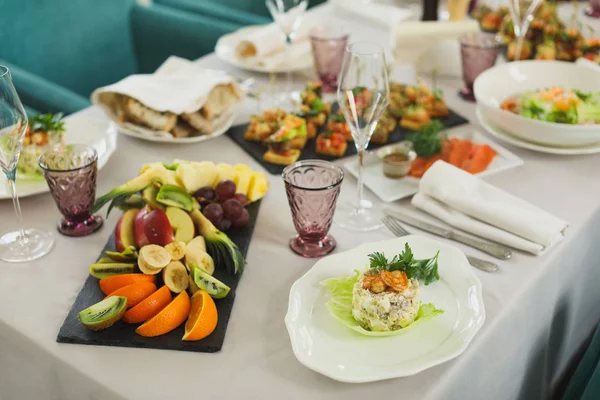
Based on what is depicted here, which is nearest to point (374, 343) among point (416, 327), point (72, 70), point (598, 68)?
point (416, 327)

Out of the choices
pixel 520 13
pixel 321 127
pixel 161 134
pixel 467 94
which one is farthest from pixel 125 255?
pixel 520 13

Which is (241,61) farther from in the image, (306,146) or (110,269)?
(110,269)

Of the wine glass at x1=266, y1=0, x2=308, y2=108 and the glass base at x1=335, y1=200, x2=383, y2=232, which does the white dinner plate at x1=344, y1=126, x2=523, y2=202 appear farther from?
the wine glass at x1=266, y1=0, x2=308, y2=108

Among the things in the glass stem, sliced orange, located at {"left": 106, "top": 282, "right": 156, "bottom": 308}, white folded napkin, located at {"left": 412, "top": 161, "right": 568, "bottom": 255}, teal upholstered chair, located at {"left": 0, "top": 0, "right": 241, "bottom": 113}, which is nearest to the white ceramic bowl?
white folded napkin, located at {"left": 412, "top": 161, "right": 568, "bottom": 255}

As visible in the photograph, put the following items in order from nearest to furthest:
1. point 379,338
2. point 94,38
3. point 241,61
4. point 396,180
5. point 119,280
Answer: point 379,338, point 119,280, point 396,180, point 241,61, point 94,38

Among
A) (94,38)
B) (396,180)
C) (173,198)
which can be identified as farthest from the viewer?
(94,38)

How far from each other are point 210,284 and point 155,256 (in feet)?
0.33

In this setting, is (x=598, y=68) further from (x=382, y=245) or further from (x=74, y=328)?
(x=74, y=328)

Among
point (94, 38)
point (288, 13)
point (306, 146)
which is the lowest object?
point (94, 38)

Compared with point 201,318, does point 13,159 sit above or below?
above

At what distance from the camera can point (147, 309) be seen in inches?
38.7

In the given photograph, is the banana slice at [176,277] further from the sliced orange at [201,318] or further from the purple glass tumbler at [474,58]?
the purple glass tumbler at [474,58]

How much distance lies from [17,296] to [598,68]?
1502 mm

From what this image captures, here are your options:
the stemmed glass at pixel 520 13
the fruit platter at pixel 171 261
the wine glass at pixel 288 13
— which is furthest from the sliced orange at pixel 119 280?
the stemmed glass at pixel 520 13
